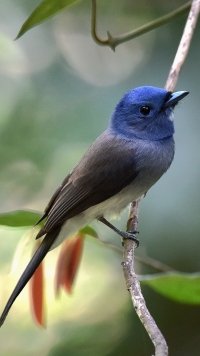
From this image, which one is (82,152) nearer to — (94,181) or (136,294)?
(94,181)

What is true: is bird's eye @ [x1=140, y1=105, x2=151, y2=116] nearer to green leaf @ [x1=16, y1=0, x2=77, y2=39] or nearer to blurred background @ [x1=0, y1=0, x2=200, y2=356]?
blurred background @ [x1=0, y1=0, x2=200, y2=356]

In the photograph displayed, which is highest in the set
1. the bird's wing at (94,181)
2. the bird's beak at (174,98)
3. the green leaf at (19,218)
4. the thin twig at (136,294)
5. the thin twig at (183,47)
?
the thin twig at (183,47)

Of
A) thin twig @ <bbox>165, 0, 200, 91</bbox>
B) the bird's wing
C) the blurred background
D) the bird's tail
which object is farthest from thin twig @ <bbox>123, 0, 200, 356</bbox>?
the blurred background

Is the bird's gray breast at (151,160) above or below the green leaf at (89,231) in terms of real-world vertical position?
above

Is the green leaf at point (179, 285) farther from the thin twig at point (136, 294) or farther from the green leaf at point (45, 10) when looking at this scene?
the green leaf at point (45, 10)

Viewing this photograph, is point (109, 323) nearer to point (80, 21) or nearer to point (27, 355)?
point (27, 355)

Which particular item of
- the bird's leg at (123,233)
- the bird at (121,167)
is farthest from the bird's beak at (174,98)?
the bird's leg at (123,233)

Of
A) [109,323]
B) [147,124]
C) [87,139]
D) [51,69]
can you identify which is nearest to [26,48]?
[51,69]

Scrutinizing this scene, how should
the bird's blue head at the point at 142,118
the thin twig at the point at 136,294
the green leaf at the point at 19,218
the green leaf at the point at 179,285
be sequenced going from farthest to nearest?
1. the bird's blue head at the point at 142,118
2. the green leaf at the point at 19,218
3. the green leaf at the point at 179,285
4. the thin twig at the point at 136,294
